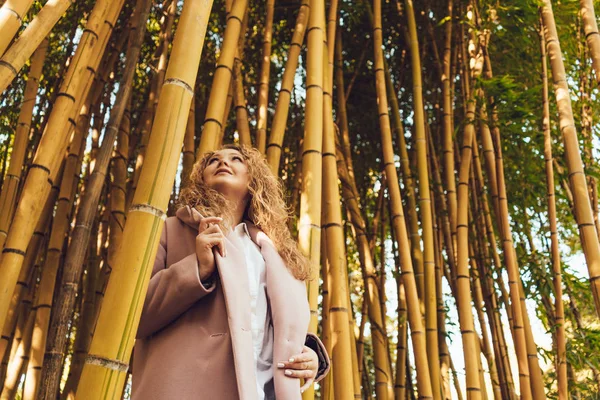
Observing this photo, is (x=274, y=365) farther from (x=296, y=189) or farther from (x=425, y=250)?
(x=296, y=189)

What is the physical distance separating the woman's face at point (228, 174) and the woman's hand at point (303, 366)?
15.8 inches

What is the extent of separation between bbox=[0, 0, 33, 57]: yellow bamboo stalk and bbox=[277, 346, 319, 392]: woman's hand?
0.87 meters

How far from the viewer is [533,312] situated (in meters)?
3.19

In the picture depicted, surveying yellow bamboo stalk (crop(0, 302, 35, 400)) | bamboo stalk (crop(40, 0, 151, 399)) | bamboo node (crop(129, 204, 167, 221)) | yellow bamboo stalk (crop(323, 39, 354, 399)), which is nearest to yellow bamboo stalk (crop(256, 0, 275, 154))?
yellow bamboo stalk (crop(323, 39, 354, 399))

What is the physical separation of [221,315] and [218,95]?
2.48 feet

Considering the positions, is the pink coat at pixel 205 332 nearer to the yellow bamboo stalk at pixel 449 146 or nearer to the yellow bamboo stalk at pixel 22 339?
the yellow bamboo stalk at pixel 22 339

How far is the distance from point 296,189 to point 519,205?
140 cm

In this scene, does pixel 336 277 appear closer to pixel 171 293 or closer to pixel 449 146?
pixel 171 293

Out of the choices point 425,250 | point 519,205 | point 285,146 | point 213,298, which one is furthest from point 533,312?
point 213,298

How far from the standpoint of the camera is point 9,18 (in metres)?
1.26

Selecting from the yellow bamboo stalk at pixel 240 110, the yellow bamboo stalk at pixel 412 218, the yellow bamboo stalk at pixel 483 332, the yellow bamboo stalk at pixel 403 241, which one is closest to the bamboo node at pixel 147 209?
the yellow bamboo stalk at pixel 240 110

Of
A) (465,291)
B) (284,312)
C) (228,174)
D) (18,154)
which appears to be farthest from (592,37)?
(18,154)

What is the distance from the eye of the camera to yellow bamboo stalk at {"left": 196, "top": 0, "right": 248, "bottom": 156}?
5.47ft

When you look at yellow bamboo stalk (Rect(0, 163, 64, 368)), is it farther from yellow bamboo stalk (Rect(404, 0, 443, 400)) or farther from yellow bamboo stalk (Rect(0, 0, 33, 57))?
yellow bamboo stalk (Rect(404, 0, 443, 400))
